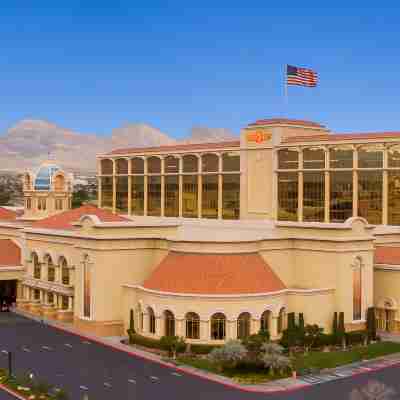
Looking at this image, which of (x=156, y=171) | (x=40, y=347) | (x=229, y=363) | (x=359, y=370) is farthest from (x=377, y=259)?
(x=156, y=171)

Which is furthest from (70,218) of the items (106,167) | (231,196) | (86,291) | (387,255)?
(387,255)

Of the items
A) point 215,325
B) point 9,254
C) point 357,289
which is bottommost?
point 215,325

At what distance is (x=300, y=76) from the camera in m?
85.6

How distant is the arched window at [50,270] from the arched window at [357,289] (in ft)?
101

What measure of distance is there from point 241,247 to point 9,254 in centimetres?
3373

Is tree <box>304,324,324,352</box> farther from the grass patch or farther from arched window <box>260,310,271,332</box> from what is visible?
arched window <box>260,310,271,332</box>

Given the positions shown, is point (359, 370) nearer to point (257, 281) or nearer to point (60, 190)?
point (257, 281)

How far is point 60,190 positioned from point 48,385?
166 ft

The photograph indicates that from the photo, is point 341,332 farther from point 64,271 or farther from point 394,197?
point 64,271

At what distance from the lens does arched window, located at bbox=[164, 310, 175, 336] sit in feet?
185

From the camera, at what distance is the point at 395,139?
247ft

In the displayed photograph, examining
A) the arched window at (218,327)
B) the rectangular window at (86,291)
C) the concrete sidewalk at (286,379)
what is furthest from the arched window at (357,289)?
the rectangular window at (86,291)

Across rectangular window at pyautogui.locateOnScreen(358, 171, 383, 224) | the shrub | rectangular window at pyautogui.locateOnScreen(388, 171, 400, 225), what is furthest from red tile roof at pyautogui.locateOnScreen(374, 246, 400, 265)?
the shrub

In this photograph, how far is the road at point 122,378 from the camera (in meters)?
43.9
